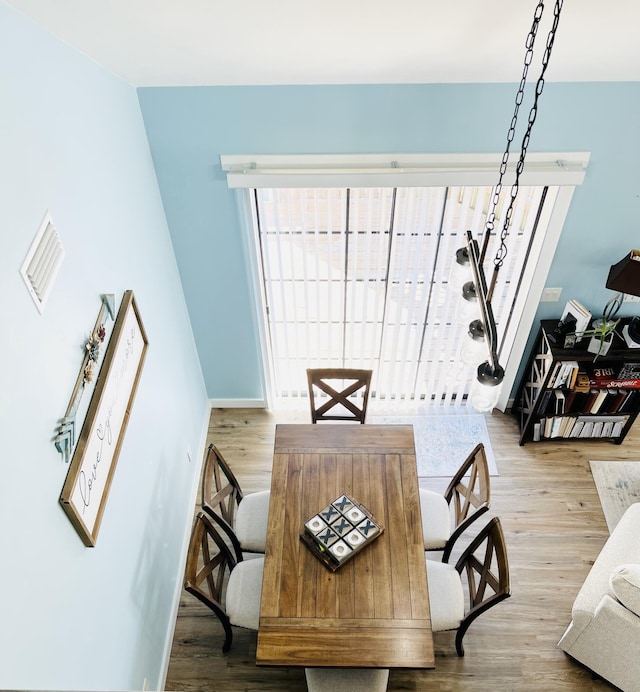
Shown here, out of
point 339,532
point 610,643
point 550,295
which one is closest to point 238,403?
point 339,532

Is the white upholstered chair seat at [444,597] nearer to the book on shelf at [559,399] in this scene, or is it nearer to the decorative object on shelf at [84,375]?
the book on shelf at [559,399]

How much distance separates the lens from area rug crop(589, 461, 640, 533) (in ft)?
12.3

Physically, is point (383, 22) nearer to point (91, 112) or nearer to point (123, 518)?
point (91, 112)

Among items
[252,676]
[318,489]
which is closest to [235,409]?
[318,489]

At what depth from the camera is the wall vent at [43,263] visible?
1.75m

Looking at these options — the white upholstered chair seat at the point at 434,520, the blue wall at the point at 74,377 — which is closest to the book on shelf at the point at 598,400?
the white upholstered chair seat at the point at 434,520

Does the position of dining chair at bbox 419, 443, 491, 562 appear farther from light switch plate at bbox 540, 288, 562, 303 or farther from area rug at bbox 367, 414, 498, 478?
light switch plate at bbox 540, 288, 562, 303

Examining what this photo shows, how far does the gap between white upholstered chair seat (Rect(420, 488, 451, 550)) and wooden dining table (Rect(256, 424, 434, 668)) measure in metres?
0.32

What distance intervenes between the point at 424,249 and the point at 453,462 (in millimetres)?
1545

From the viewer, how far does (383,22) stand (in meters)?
2.03

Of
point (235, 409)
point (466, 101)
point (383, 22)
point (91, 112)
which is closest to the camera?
point (383, 22)

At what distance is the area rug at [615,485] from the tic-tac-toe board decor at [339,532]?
1.86 m

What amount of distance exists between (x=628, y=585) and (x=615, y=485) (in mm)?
1422

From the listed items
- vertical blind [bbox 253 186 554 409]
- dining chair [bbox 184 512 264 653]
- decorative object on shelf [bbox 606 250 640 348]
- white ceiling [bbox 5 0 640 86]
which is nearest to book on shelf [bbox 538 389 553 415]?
vertical blind [bbox 253 186 554 409]
